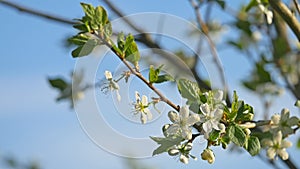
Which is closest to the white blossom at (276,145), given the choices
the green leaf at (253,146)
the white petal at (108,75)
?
the green leaf at (253,146)

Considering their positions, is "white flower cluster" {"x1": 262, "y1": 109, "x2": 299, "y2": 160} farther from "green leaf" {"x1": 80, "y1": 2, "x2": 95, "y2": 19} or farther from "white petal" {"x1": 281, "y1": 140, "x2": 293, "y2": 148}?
"green leaf" {"x1": 80, "y1": 2, "x2": 95, "y2": 19}

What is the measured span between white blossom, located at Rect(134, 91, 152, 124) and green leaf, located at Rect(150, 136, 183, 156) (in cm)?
3

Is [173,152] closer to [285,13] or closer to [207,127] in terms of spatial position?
[207,127]

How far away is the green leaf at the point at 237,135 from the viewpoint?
594 millimetres

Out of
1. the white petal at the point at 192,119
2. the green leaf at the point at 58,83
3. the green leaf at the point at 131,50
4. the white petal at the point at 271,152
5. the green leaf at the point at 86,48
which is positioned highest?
the green leaf at the point at 58,83

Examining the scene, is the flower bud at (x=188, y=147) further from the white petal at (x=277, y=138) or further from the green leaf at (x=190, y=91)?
the white petal at (x=277, y=138)

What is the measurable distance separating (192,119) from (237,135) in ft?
0.16

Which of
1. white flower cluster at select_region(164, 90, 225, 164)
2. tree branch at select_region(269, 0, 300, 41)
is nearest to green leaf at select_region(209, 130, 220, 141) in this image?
white flower cluster at select_region(164, 90, 225, 164)

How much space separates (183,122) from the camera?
59cm

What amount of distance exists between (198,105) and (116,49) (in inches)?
4.0

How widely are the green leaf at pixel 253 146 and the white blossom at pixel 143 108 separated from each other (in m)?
0.11

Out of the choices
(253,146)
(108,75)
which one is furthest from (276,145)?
(108,75)

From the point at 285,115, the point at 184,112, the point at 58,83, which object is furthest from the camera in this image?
the point at 58,83

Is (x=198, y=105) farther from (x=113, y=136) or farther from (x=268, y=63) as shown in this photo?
(x=268, y=63)
